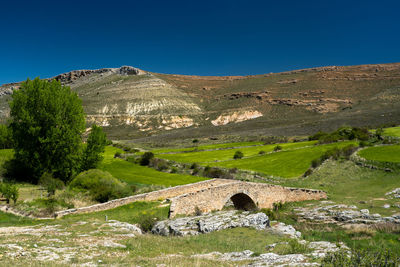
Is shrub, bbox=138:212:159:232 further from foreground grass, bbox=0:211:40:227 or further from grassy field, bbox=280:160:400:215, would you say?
grassy field, bbox=280:160:400:215

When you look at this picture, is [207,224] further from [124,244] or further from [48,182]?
[48,182]

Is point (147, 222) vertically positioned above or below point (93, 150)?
below

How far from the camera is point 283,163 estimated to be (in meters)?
42.3

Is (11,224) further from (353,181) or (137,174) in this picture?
(353,181)

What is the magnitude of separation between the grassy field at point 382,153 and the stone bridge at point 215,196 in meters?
13.5

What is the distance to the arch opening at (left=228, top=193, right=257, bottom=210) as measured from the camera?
2435cm

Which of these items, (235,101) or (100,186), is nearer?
(100,186)

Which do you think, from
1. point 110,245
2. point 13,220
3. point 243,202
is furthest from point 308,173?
point 13,220

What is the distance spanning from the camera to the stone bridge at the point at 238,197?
19.4 meters

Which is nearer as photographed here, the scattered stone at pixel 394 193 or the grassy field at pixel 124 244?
the grassy field at pixel 124 244

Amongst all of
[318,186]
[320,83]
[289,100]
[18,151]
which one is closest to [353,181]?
[318,186]

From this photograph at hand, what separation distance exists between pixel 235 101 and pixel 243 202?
124 meters

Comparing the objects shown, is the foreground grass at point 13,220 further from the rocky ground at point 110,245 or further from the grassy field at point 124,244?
the rocky ground at point 110,245

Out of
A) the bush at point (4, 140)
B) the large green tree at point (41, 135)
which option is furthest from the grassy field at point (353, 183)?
the bush at point (4, 140)
